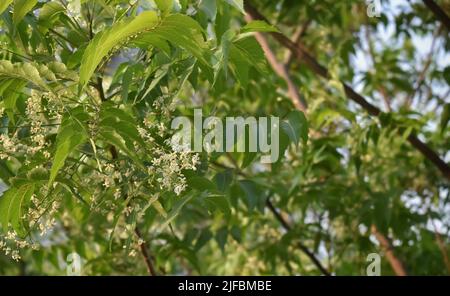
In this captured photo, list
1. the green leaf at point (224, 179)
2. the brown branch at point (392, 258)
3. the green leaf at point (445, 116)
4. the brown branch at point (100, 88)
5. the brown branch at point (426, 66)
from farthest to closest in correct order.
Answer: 1. the brown branch at point (426, 66)
2. the brown branch at point (392, 258)
3. the green leaf at point (445, 116)
4. the green leaf at point (224, 179)
5. the brown branch at point (100, 88)

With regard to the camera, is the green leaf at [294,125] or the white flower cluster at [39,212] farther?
the green leaf at [294,125]

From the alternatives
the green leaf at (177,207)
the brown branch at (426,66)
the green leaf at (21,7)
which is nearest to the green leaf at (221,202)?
the green leaf at (177,207)

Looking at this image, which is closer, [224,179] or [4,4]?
[4,4]

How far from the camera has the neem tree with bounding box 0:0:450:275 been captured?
1.43 m

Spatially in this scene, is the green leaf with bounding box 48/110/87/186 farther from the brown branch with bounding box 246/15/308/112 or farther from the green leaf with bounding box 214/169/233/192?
the brown branch with bounding box 246/15/308/112

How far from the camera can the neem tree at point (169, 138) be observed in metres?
1.43

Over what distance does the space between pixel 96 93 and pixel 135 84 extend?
91 millimetres

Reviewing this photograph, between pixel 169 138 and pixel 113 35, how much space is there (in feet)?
1.20

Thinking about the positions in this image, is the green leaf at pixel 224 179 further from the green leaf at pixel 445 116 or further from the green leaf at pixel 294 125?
the green leaf at pixel 445 116

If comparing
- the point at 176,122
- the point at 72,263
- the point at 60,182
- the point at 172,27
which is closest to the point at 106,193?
the point at 60,182

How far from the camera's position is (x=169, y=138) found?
61.9 inches

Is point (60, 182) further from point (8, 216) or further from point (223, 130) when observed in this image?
point (223, 130)

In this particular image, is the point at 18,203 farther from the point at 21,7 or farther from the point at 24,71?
the point at 21,7

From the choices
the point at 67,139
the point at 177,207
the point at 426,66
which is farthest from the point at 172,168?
the point at 426,66
